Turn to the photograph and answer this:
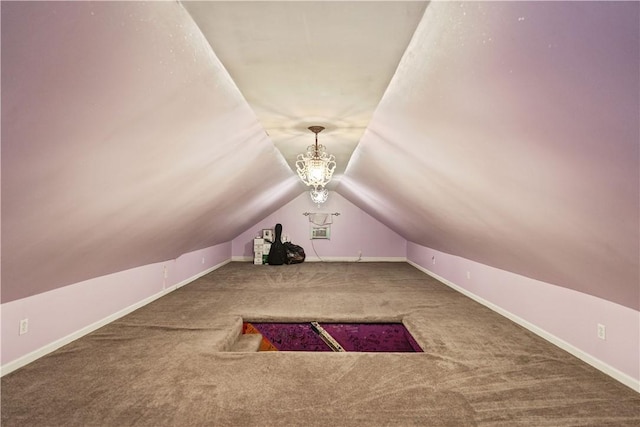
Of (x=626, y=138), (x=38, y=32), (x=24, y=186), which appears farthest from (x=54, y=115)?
(x=626, y=138)

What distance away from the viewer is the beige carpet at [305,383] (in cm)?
216

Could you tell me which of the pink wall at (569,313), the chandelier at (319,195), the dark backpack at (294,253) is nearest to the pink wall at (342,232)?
the dark backpack at (294,253)

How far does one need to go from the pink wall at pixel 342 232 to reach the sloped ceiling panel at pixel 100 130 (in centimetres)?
588

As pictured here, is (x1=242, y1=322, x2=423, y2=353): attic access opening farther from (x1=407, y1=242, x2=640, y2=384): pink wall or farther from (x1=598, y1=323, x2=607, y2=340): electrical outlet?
(x1=598, y1=323, x2=607, y2=340): electrical outlet

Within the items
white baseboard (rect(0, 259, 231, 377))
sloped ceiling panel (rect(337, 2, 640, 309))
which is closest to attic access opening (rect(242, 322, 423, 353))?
white baseboard (rect(0, 259, 231, 377))

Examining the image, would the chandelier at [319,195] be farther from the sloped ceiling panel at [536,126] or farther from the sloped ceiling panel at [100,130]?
the sloped ceiling panel at [536,126]

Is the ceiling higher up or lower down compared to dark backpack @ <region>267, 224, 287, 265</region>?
higher up

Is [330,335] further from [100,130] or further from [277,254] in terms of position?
[277,254]

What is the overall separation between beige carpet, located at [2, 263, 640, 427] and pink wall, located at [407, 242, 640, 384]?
0.21 metres

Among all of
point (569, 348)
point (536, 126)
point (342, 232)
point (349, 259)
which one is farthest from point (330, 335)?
point (342, 232)

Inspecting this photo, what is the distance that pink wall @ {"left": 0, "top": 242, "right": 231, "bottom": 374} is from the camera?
281 centimetres

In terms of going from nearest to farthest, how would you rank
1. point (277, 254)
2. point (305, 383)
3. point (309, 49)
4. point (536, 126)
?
point (536, 126) < point (309, 49) < point (305, 383) < point (277, 254)

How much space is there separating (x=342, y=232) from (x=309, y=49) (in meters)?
7.92

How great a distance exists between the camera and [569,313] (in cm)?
327
